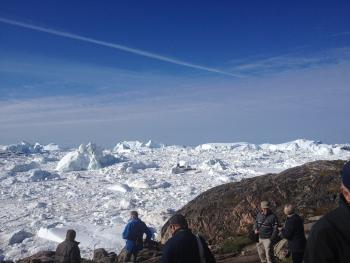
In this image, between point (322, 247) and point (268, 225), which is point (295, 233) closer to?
point (268, 225)

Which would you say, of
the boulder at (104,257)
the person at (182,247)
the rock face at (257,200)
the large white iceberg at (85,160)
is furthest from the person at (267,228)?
the large white iceberg at (85,160)

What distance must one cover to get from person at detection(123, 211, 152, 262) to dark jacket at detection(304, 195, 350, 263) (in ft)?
27.4

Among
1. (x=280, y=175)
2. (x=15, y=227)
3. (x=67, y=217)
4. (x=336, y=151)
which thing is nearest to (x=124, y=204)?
(x=67, y=217)

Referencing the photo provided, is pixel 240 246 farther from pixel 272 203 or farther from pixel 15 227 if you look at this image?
pixel 15 227

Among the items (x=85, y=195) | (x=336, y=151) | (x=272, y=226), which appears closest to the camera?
(x=272, y=226)

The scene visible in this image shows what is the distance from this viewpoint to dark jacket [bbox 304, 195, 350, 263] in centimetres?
259

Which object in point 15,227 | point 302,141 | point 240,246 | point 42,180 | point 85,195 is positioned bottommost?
point 240,246

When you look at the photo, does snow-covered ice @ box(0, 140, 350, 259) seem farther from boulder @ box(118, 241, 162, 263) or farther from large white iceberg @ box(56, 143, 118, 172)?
boulder @ box(118, 241, 162, 263)

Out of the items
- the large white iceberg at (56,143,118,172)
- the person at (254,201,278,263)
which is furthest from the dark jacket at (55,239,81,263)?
the large white iceberg at (56,143,118,172)

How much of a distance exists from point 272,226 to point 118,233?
13.0 meters

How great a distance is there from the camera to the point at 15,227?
24.0 m

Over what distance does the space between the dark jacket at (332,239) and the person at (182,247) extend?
214 centimetres

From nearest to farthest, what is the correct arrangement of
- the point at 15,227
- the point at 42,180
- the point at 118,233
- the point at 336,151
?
the point at 118,233, the point at 15,227, the point at 42,180, the point at 336,151

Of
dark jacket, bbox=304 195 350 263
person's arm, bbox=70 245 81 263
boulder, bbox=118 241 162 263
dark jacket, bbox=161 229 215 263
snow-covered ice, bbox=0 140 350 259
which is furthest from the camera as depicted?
snow-covered ice, bbox=0 140 350 259
